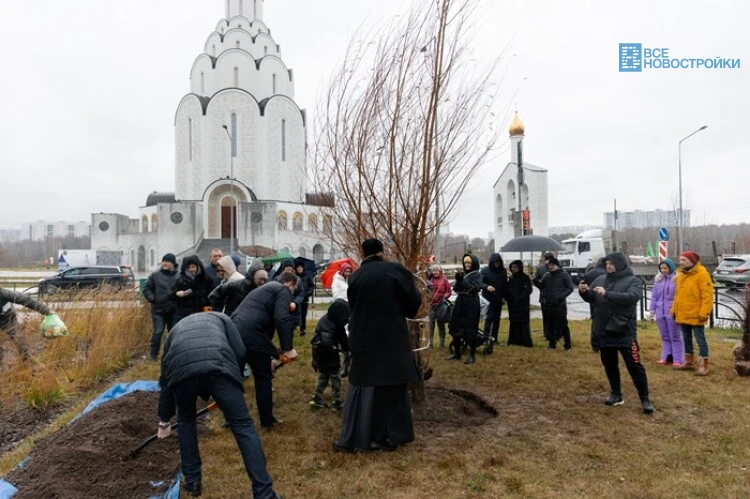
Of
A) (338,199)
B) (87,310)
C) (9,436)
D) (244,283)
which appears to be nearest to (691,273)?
(338,199)

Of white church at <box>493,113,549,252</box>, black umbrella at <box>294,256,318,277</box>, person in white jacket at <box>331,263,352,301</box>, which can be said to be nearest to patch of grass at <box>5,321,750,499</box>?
person in white jacket at <box>331,263,352,301</box>

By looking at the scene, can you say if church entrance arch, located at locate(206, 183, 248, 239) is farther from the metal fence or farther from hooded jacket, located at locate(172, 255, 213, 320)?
hooded jacket, located at locate(172, 255, 213, 320)

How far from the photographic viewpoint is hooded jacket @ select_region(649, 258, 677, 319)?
301 inches

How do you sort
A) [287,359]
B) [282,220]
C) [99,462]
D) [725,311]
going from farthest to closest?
[282,220] < [725,311] < [287,359] < [99,462]

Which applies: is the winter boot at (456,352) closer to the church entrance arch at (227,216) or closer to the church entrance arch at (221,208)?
the church entrance arch at (221,208)

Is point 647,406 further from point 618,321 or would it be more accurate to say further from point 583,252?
point 583,252

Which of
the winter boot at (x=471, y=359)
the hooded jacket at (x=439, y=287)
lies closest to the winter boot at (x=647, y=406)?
the winter boot at (x=471, y=359)

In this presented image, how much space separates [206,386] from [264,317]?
1.46 metres

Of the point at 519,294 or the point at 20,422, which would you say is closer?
the point at 20,422

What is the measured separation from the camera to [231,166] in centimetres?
4012

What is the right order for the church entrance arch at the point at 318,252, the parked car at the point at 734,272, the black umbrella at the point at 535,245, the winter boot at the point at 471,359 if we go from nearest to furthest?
the winter boot at the point at 471,359
the black umbrella at the point at 535,245
the parked car at the point at 734,272
the church entrance arch at the point at 318,252

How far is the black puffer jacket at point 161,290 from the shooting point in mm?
8094

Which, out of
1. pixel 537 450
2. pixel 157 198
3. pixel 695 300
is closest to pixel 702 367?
pixel 695 300

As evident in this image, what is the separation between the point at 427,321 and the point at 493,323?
14.5ft
